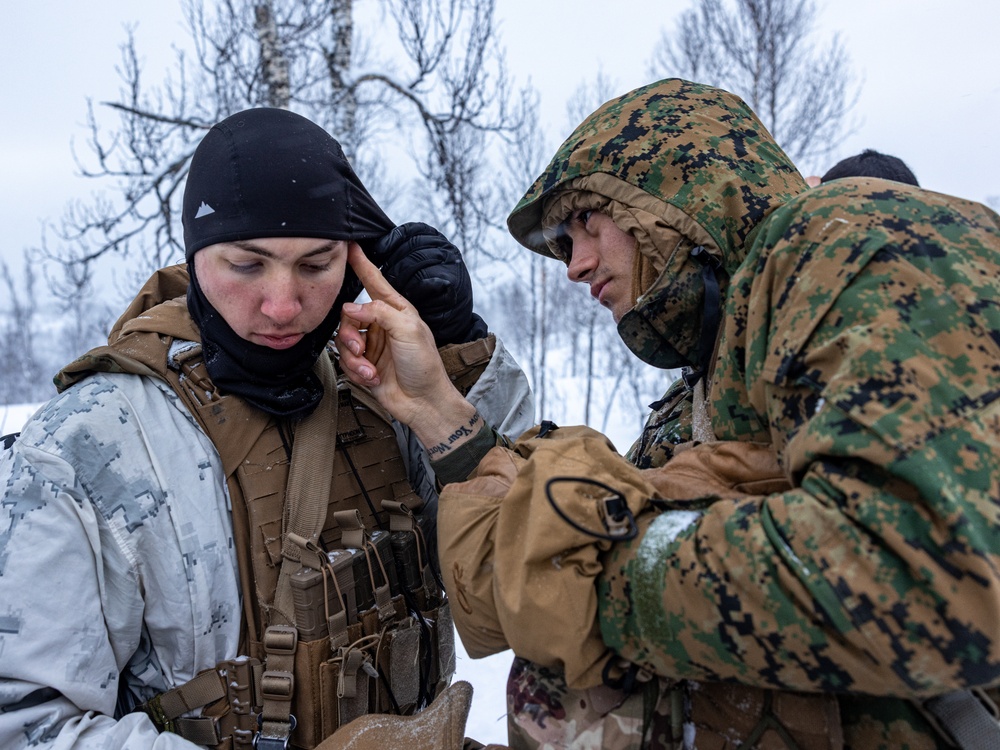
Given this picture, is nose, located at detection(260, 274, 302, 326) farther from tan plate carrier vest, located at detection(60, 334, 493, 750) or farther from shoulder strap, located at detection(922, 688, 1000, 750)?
shoulder strap, located at detection(922, 688, 1000, 750)

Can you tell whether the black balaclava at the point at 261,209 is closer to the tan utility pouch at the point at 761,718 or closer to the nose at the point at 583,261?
the nose at the point at 583,261

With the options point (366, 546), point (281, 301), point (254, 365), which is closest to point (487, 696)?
point (366, 546)

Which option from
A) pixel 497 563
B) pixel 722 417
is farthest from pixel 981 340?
pixel 497 563

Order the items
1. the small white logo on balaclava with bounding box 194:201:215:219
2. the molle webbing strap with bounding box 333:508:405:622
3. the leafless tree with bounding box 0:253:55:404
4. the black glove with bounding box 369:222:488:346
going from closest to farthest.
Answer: the small white logo on balaclava with bounding box 194:201:215:219, the molle webbing strap with bounding box 333:508:405:622, the black glove with bounding box 369:222:488:346, the leafless tree with bounding box 0:253:55:404

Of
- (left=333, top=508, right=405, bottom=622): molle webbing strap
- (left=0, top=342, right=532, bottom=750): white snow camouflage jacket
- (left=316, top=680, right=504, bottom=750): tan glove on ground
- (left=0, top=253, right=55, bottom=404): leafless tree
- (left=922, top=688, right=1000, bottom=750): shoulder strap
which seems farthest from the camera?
(left=0, top=253, right=55, bottom=404): leafless tree

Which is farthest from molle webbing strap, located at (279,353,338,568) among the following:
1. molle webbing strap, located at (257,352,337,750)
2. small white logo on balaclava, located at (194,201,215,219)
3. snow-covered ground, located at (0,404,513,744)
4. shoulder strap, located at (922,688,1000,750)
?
snow-covered ground, located at (0,404,513,744)

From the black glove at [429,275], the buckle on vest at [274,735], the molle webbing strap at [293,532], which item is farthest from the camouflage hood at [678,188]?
the buckle on vest at [274,735]

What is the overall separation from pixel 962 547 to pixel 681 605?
41cm

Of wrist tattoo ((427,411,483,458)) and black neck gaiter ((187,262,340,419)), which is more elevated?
black neck gaiter ((187,262,340,419))

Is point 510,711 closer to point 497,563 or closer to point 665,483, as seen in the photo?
point 497,563

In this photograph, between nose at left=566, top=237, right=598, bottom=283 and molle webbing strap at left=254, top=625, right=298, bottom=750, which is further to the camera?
nose at left=566, top=237, right=598, bottom=283

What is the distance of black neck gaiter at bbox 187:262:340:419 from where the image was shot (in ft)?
5.59

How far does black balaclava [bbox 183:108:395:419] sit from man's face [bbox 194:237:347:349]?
3cm

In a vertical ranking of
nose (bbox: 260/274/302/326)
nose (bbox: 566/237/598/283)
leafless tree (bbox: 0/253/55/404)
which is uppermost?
nose (bbox: 566/237/598/283)
